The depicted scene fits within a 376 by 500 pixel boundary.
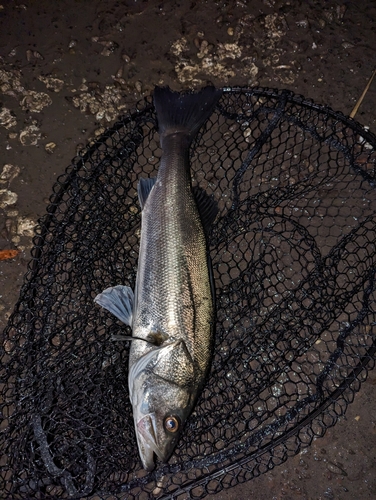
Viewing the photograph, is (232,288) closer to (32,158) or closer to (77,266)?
(77,266)

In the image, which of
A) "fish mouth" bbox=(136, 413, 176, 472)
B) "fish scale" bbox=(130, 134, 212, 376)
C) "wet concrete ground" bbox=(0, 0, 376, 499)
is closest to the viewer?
"fish mouth" bbox=(136, 413, 176, 472)

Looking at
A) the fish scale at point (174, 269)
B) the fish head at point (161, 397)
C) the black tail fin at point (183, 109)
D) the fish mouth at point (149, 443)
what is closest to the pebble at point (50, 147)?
the black tail fin at point (183, 109)

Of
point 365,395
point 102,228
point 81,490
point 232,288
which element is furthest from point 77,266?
point 365,395

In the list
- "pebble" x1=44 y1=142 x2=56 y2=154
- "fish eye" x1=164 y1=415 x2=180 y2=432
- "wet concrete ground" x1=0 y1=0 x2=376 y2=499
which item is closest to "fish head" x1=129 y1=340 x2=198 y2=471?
"fish eye" x1=164 y1=415 x2=180 y2=432

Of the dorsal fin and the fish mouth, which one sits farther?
the dorsal fin

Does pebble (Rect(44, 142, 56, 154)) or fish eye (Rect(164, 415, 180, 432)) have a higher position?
pebble (Rect(44, 142, 56, 154))

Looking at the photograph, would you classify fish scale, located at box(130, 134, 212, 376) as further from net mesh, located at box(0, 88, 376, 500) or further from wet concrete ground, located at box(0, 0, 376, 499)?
wet concrete ground, located at box(0, 0, 376, 499)

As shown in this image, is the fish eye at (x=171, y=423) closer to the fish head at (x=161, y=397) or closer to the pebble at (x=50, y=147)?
the fish head at (x=161, y=397)
